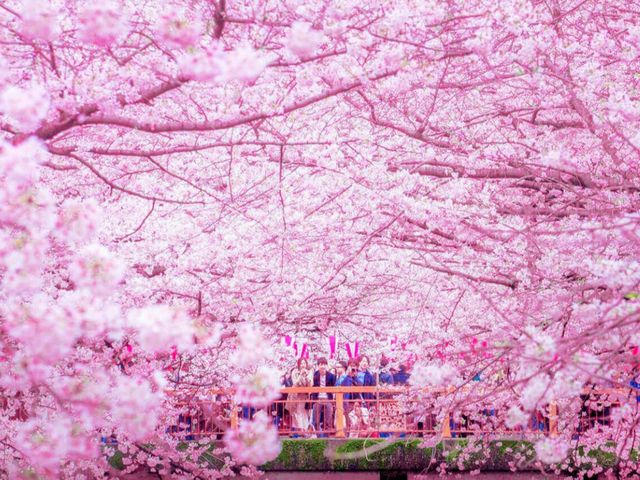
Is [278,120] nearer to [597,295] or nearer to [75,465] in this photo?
[597,295]

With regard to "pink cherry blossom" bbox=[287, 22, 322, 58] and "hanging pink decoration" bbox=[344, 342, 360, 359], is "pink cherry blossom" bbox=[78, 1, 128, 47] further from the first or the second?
"hanging pink decoration" bbox=[344, 342, 360, 359]

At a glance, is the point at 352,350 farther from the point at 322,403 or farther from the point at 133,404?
the point at 133,404

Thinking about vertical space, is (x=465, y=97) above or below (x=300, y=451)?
above

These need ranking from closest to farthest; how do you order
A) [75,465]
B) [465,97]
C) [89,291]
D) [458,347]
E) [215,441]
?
[89,291], [465,97], [458,347], [75,465], [215,441]

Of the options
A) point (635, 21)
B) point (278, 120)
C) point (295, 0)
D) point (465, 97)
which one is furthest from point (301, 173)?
point (635, 21)

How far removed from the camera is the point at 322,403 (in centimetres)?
1409

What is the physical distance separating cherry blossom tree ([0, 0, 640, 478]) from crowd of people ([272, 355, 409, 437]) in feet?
9.85

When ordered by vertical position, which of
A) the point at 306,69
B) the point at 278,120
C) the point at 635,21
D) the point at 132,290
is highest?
the point at 635,21

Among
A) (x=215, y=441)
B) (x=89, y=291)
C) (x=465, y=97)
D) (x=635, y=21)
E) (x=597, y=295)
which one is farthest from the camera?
(x=215, y=441)

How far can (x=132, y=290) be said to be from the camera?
25.8 feet

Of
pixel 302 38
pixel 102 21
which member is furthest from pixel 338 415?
pixel 102 21

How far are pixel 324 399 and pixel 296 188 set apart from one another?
268 inches

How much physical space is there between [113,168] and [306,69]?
3.29 meters

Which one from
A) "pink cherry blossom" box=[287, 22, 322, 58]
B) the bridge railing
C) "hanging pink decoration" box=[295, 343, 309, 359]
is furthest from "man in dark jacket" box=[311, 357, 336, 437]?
"pink cherry blossom" box=[287, 22, 322, 58]
